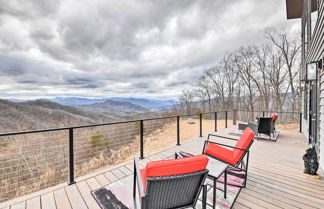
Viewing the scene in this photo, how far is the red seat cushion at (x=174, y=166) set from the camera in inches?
42.4

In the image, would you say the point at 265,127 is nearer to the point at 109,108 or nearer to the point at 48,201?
the point at 48,201

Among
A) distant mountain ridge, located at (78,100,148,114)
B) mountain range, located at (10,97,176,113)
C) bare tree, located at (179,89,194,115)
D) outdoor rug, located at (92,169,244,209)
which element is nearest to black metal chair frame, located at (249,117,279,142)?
outdoor rug, located at (92,169,244,209)

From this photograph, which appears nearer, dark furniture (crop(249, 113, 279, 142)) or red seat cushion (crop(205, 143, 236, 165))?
red seat cushion (crop(205, 143, 236, 165))

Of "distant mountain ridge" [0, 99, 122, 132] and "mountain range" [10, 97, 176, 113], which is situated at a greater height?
"mountain range" [10, 97, 176, 113]

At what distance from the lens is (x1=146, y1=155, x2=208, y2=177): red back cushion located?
1.08m

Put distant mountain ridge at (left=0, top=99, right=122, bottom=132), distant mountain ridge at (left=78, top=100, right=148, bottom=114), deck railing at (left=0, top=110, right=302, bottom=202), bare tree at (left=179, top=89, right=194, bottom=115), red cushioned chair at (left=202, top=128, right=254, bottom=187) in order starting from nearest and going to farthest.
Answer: red cushioned chair at (left=202, top=128, right=254, bottom=187), deck railing at (left=0, top=110, right=302, bottom=202), distant mountain ridge at (left=0, top=99, right=122, bottom=132), distant mountain ridge at (left=78, top=100, right=148, bottom=114), bare tree at (left=179, top=89, right=194, bottom=115)

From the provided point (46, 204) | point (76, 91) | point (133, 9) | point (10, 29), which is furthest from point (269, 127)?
point (76, 91)

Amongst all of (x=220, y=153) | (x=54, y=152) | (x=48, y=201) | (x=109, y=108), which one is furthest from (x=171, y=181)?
(x=109, y=108)

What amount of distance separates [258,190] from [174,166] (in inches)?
75.0

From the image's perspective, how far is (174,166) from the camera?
1109 millimetres

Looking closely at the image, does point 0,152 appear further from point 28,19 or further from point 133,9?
point 133,9

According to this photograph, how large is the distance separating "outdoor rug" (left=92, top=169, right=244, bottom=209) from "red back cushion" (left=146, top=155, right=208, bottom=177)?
0.89 m

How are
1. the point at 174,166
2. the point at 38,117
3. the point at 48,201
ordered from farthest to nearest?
the point at 38,117 < the point at 48,201 < the point at 174,166

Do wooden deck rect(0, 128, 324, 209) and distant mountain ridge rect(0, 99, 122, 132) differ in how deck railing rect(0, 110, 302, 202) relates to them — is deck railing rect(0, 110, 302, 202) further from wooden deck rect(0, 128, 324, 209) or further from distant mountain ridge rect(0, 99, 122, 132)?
distant mountain ridge rect(0, 99, 122, 132)
